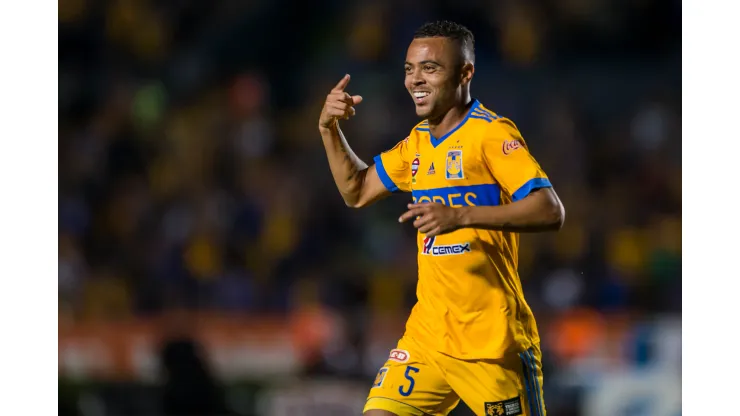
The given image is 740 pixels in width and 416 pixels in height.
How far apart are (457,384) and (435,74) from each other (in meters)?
1.24

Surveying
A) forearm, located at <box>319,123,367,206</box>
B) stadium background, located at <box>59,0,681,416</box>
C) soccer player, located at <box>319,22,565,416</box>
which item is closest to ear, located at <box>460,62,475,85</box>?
soccer player, located at <box>319,22,565,416</box>

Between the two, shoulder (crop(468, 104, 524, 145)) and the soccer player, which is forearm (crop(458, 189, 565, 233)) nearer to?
the soccer player

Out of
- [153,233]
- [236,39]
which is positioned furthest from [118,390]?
[236,39]

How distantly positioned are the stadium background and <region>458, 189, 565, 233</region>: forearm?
3469mm

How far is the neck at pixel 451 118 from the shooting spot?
3672mm

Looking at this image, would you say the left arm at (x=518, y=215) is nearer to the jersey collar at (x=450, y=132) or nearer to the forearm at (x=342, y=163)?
the jersey collar at (x=450, y=132)

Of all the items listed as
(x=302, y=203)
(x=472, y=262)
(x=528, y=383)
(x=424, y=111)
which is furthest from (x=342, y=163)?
(x=302, y=203)

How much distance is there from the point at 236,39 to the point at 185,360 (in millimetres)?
3566

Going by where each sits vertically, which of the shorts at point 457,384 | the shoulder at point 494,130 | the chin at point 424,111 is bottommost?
the shorts at point 457,384

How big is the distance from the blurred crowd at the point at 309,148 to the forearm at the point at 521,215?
153 inches

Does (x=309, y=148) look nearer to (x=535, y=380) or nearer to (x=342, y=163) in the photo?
(x=342, y=163)

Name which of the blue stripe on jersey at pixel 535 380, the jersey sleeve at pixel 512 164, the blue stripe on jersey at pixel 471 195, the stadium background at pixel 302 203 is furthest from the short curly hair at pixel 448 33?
the stadium background at pixel 302 203
